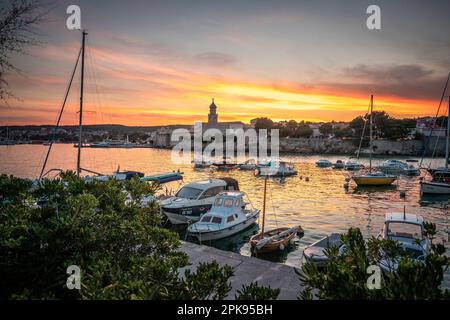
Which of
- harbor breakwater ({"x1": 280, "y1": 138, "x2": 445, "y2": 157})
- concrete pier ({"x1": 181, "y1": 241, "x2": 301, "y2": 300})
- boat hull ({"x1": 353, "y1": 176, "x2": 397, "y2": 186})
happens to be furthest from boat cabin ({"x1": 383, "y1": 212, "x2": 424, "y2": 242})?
harbor breakwater ({"x1": 280, "y1": 138, "x2": 445, "y2": 157})

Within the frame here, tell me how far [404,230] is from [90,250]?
1701 centimetres

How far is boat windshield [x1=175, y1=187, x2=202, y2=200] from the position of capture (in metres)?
24.9

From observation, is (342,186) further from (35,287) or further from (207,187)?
(35,287)

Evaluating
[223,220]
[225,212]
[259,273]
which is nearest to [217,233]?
[223,220]

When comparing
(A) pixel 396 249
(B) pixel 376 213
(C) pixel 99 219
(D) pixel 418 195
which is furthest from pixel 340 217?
(C) pixel 99 219

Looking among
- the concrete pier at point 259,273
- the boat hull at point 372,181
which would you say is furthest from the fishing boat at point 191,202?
the boat hull at point 372,181

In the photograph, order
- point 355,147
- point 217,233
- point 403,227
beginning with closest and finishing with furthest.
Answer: point 403,227 → point 217,233 → point 355,147

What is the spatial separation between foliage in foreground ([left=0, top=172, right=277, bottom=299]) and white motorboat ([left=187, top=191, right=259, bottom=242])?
13954 mm

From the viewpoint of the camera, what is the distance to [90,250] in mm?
5242

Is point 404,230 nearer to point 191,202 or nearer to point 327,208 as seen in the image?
point 191,202

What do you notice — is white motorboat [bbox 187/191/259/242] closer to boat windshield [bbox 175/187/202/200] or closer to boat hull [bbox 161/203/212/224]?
boat hull [bbox 161/203/212/224]

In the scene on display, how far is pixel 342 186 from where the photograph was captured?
4678 cm

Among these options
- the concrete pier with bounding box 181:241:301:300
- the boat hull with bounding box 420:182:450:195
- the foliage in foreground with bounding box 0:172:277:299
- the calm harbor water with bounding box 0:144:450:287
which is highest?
the foliage in foreground with bounding box 0:172:277:299
